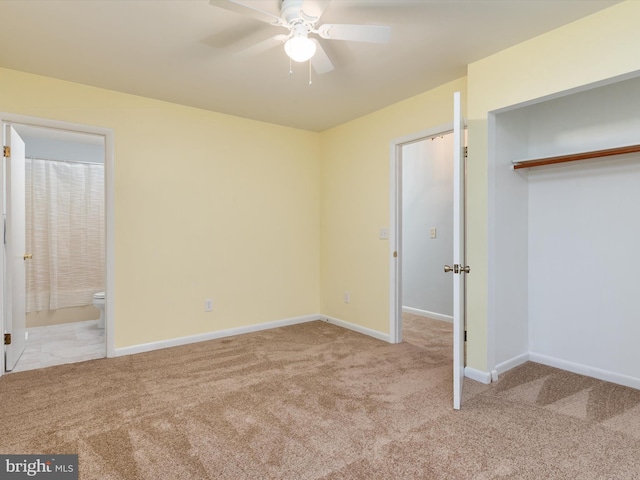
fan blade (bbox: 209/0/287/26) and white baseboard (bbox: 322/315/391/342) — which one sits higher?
fan blade (bbox: 209/0/287/26)

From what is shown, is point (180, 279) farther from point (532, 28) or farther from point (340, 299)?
point (532, 28)

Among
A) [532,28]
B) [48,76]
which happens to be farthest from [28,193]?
[532,28]

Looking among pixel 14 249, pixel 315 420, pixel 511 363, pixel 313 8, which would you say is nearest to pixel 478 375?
pixel 511 363

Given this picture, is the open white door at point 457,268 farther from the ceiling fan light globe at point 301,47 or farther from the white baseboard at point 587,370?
the white baseboard at point 587,370

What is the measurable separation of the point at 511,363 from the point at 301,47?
283 cm

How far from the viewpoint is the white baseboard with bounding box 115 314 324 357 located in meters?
3.33

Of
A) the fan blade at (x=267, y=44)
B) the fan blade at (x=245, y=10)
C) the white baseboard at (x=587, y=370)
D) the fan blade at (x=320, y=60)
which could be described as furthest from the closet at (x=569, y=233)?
the fan blade at (x=245, y=10)

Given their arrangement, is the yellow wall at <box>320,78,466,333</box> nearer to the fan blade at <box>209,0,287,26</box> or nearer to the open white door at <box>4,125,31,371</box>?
the fan blade at <box>209,0,287,26</box>

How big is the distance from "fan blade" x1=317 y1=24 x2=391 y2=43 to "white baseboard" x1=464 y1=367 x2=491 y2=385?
2378 mm

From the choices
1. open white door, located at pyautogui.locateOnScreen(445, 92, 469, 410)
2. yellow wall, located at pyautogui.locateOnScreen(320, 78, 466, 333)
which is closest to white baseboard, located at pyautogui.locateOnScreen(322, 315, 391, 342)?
yellow wall, located at pyautogui.locateOnScreen(320, 78, 466, 333)

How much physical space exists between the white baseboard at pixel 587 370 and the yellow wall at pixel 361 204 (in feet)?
4.54

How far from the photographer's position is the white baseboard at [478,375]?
2.68m

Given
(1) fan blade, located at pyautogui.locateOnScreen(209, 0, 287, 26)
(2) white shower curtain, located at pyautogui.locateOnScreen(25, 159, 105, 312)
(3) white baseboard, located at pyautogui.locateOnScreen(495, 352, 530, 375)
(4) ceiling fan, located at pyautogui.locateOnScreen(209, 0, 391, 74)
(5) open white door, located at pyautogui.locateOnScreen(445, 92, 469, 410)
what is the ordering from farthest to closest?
(2) white shower curtain, located at pyautogui.locateOnScreen(25, 159, 105, 312)
(3) white baseboard, located at pyautogui.locateOnScreen(495, 352, 530, 375)
(5) open white door, located at pyautogui.locateOnScreen(445, 92, 469, 410)
(4) ceiling fan, located at pyautogui.locateOnScreen(209, 0, 391, 74)
(1) fan blade, located at pyautogui.locateOnScreen(209, 0, 287, 26)

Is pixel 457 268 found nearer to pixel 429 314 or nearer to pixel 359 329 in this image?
pixel 359 329
